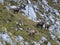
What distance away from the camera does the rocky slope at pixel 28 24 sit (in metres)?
12.0

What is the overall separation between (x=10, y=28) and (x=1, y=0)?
9.01 ft

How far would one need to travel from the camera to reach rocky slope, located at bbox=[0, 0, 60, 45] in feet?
39.5

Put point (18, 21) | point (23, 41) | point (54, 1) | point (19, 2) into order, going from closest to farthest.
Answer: point (23, 41) < point (18, 21) < point (19, 2) < point (54, 1)

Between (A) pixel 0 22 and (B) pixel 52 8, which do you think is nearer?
(A) pixel 0 22

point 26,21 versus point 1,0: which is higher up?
point 1,0

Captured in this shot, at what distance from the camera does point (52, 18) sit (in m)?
17.0

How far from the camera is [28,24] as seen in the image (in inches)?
553

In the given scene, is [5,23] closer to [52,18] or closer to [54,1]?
[52,18]

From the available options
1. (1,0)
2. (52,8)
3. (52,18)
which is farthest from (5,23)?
(52,8)

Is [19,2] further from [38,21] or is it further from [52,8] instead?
[52,8]

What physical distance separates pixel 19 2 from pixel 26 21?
2.05 metres

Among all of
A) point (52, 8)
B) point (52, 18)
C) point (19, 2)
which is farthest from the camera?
point (52, 8)

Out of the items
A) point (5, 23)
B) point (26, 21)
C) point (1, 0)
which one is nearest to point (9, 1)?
point (1, 0)

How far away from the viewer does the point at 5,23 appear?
12641 mm
